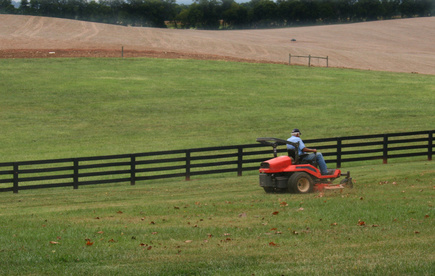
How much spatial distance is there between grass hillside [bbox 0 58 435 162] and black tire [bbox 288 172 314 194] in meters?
11.4

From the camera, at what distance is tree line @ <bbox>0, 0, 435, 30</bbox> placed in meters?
106

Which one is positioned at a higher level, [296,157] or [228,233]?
[296,157]

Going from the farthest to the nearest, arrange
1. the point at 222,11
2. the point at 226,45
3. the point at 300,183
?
the point at 222,11, the point at 226,45, the point at 300,183

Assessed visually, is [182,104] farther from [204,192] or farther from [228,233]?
[228,233]

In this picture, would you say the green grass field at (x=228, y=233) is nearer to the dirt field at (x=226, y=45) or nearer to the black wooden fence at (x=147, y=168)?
the black wooden fence at (x=147, y=168)

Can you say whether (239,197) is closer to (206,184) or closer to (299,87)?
(206,184)

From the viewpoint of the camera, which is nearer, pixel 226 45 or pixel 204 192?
pixel 204 192

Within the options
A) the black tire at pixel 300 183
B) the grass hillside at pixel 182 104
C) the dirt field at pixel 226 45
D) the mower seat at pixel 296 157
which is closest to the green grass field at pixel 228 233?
the black tire at pixel 300 183

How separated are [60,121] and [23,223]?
2018 centimetres

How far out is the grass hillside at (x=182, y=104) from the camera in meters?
27.1

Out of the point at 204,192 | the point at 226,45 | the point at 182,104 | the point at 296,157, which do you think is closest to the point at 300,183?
the point at 296,157

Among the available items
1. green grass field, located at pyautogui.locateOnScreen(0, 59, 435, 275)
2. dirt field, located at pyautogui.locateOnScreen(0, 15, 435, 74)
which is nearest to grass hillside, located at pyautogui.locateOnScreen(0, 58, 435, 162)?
green grass field, located at pyautogui.locateOnScreen(0, 59, 435, 275)

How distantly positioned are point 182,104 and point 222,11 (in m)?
82.5

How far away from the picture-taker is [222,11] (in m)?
114
